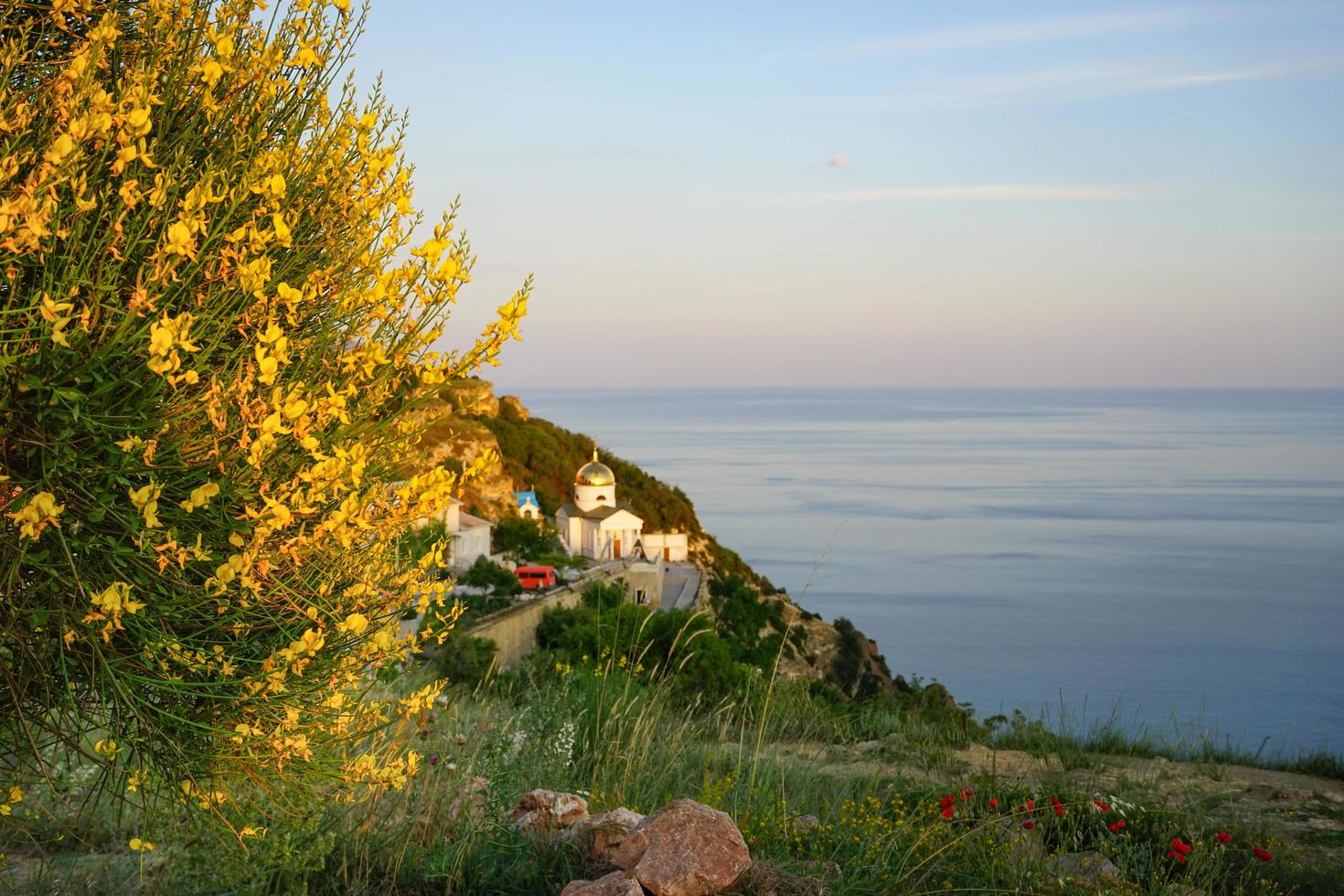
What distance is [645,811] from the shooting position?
19.0 ft

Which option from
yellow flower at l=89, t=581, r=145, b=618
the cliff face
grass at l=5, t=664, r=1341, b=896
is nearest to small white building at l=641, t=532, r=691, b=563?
the cliff face

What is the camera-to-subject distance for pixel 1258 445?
142m

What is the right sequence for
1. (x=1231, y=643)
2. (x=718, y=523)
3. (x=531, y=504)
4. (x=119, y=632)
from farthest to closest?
1. (x=718, y=523)
2. (x=531, y=504)
3. (x=1231, y=643)
4. (x=119, y=632)

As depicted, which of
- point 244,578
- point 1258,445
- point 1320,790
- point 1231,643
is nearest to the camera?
point 244,578

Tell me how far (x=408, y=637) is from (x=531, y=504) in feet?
197

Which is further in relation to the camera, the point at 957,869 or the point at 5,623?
the point at 957,869

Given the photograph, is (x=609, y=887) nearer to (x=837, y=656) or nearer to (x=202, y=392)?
(x=202, y=392)

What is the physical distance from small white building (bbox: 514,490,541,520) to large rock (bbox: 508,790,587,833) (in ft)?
174

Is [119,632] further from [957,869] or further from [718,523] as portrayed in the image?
[718,523]

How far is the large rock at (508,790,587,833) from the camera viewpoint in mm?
4770

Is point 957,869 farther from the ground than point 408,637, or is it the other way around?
point 408,637

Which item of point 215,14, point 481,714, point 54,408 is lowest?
point 481,714

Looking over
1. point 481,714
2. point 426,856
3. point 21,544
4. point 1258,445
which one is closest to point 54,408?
point 21,544

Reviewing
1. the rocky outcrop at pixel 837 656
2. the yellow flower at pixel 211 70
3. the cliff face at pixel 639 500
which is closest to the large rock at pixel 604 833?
the yellow flower at pixel 211 70
